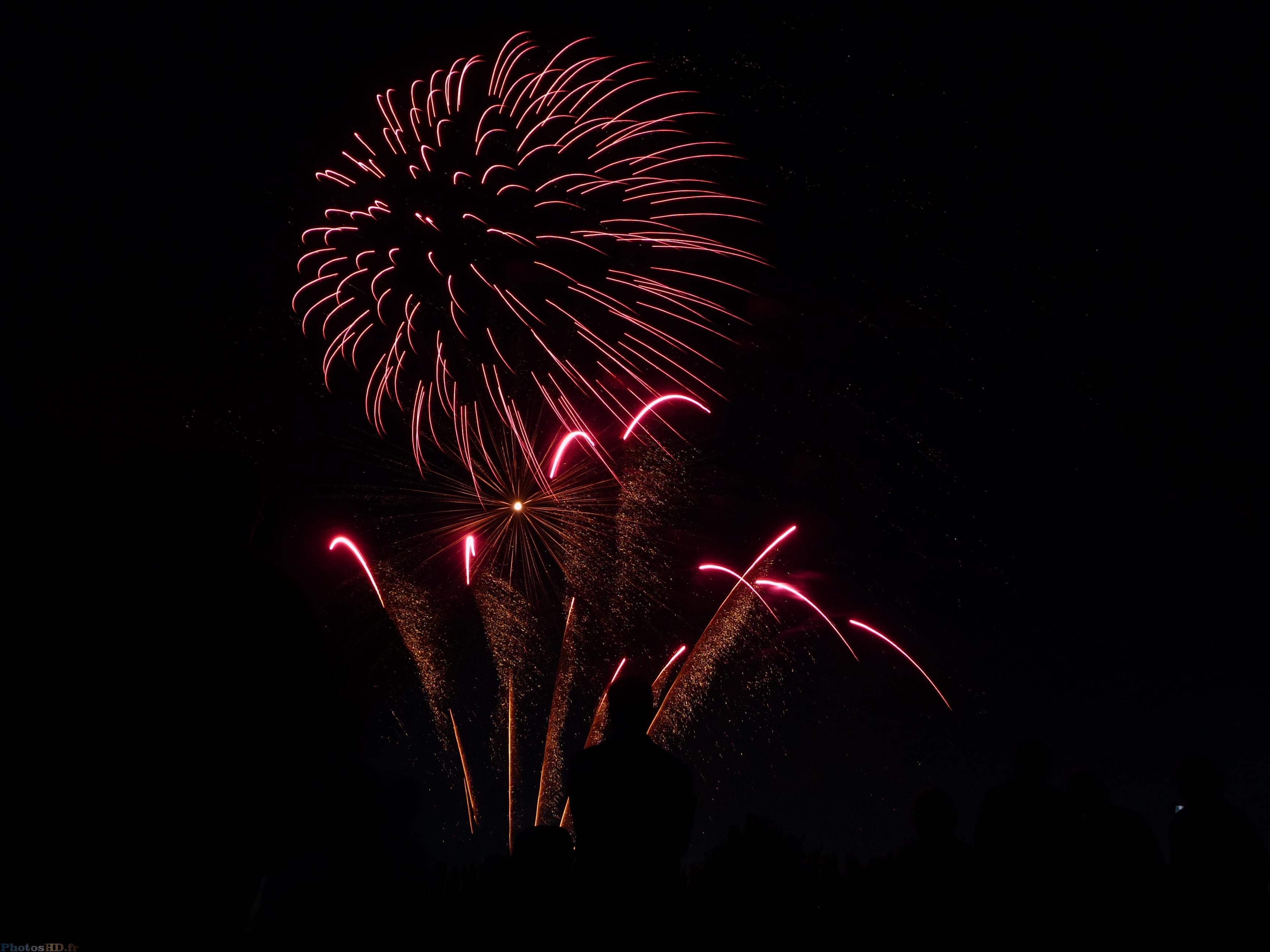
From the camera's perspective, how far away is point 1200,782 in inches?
191

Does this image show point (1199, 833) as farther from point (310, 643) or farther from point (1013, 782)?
point (310, 643)

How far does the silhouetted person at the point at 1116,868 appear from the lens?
4.41 meters

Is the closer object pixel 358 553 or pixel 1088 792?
pixel 1088 792

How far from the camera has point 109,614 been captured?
7.50 feet

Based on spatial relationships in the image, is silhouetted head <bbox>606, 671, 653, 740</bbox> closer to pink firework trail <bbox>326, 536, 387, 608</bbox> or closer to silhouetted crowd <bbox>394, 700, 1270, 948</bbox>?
silhouetted crowd <bbox>394, 700, 1270, 948</bbox>

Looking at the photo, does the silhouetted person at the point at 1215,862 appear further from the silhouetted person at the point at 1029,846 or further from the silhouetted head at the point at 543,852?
the silhouetted head at the point at 543,852

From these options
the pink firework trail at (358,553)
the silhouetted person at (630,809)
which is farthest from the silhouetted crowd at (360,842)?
the pink firework trail at (358,553)

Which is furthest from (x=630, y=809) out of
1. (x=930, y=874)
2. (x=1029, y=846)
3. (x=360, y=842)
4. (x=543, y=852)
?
(x=1029, y=846)

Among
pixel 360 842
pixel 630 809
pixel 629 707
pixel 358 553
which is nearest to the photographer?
pixel 630 809

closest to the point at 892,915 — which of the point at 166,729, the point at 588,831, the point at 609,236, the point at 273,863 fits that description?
the point at 588,831

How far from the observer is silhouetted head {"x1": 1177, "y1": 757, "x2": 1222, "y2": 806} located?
4838 mm

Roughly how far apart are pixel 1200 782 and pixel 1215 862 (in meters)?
0.48

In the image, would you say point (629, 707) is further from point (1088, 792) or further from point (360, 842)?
point (1088, 792)

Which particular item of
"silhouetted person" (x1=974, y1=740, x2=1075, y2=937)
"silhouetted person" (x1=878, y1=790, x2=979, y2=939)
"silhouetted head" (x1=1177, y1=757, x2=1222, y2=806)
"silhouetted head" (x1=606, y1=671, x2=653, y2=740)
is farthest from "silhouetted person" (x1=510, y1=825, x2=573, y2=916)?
"silhouetted head" (x1=1177, y1=757, x2=1222, y2=806)
